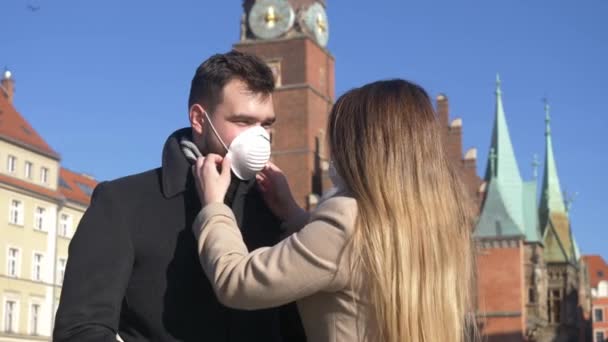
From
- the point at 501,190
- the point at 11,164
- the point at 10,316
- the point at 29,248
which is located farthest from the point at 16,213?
the point at 501,190

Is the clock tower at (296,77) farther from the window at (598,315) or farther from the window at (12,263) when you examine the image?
the window at (598,315)

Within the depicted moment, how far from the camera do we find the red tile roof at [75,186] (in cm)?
4969

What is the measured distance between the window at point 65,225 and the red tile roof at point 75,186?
2.54 feet

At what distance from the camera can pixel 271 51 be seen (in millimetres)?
49594

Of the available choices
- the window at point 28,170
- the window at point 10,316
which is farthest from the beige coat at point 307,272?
the window at point 28,170

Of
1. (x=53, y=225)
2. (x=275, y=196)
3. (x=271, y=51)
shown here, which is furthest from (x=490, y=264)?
(x=275, y=196)

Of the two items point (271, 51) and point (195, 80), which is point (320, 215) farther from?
point (271, 51)

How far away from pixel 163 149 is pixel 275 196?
0.37m

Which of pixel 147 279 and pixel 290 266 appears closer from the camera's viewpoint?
pixel 290 266

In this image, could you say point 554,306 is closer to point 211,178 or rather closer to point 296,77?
point 296,77

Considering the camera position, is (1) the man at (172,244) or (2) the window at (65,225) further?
(2) the window at (65,225)

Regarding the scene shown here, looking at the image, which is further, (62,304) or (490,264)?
(490,264)

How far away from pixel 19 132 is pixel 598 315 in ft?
165

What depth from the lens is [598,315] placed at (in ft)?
274
